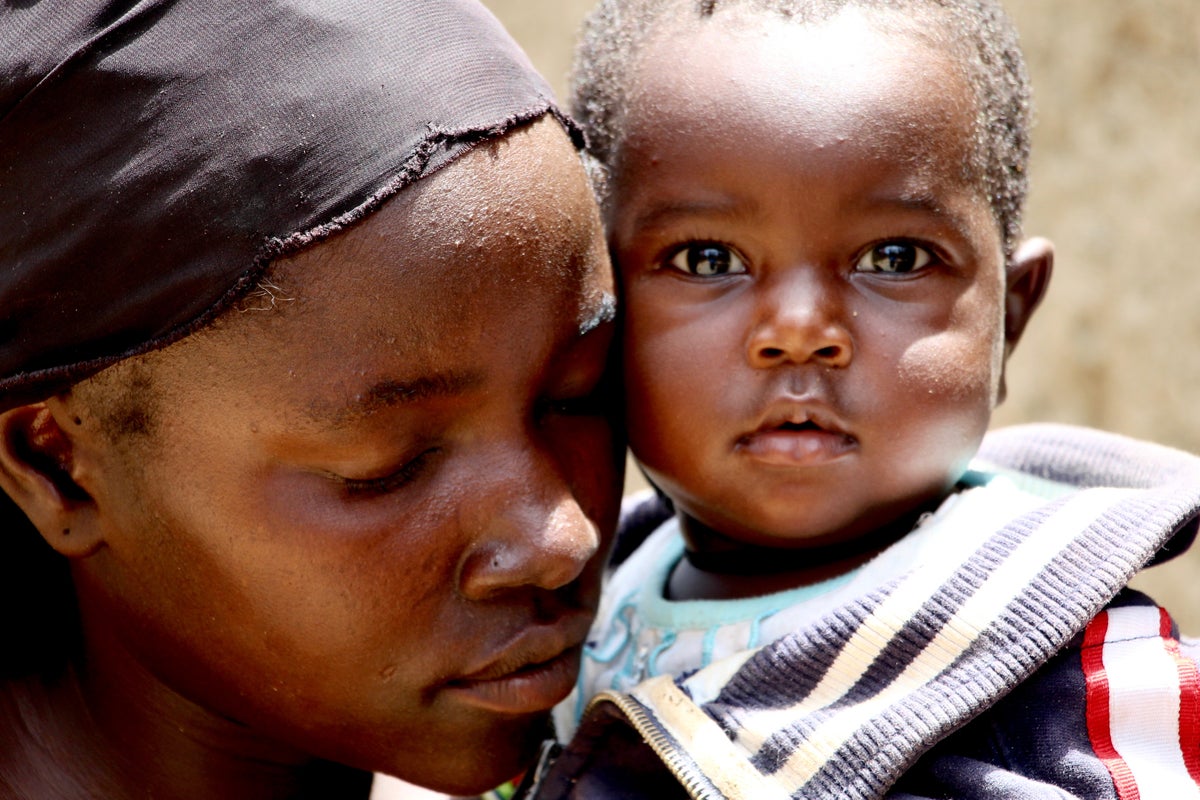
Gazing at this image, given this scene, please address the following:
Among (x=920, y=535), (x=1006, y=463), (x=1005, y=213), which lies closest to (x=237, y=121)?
(x=920, y=535)

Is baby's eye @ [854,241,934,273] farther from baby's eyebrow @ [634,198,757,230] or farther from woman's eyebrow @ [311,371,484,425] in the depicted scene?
woman's eyebrow @ [311,371,484,425]

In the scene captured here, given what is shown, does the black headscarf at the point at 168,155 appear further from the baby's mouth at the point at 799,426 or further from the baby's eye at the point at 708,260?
the baby's mouth at the point at 799,426

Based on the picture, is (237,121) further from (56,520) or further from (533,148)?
(56,520)

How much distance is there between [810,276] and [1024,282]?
557mm

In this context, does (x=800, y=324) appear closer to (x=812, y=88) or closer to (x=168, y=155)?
(x=812, y=88)

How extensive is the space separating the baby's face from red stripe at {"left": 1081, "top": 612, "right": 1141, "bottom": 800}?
0.37m

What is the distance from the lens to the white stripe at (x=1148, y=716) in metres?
1.63

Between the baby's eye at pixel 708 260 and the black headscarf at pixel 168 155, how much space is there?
0.58m

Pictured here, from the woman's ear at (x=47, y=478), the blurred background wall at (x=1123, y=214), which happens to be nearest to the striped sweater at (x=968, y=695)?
the woman's ear at (x=47, y=478)

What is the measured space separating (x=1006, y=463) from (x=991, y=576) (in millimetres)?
663

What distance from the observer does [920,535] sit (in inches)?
76.4

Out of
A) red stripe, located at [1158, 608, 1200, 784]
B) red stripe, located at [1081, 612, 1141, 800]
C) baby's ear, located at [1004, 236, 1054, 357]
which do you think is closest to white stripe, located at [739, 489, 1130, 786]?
red stripe, located at [1081, 612, 1141, 800]

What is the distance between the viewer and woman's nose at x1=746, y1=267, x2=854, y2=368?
6.26ft

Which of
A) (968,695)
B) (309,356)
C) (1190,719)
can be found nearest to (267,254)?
(309,356)
